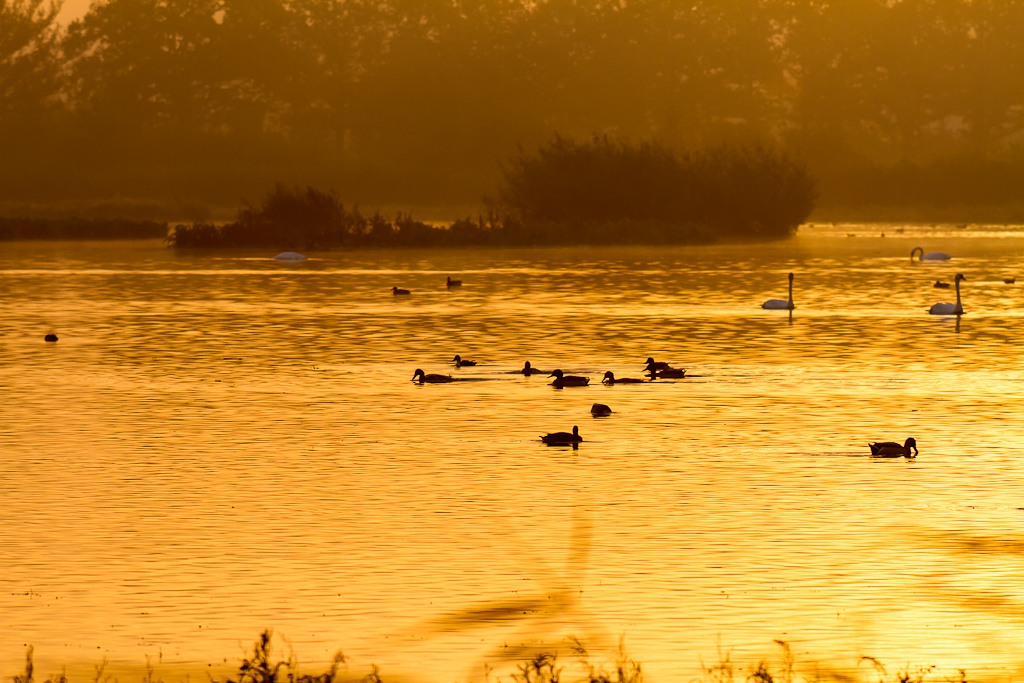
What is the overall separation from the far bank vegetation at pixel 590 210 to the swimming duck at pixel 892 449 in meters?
58.9

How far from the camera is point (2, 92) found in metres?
128

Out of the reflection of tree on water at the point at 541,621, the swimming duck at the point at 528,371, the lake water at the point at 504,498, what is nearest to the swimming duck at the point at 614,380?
the lake water at the point at 504,498

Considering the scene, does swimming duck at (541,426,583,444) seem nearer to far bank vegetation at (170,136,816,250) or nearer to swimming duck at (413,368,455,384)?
swimming duck at (413,368,455,384)

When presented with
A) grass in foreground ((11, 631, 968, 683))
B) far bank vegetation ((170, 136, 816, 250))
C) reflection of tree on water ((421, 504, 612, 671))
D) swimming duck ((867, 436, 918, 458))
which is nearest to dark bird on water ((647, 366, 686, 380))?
swimming duck ((867, 436, 918, 458))

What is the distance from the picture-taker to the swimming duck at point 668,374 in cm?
2595

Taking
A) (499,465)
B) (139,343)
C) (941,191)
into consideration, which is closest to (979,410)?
(499,465)

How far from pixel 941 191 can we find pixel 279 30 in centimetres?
5786

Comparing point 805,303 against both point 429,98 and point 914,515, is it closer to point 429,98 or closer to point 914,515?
point 914,515

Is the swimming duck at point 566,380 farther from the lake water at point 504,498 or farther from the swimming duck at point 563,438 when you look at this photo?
the swimming duck at point 563,438

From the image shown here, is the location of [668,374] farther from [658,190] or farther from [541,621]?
[658,190]

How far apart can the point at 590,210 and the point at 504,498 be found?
67783 mm

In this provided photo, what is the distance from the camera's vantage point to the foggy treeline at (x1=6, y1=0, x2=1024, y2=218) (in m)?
130

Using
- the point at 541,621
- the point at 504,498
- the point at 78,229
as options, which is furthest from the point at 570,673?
the point at 78,229

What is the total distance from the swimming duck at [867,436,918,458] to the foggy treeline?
350 feet
